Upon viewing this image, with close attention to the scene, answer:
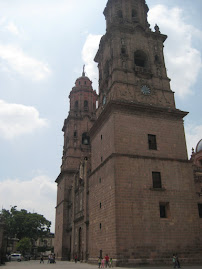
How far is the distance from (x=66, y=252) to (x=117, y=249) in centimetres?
2606

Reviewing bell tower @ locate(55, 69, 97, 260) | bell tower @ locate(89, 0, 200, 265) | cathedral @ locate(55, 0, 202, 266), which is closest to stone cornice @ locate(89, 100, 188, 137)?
bell tower @ locate(89, 0, 200, 265)

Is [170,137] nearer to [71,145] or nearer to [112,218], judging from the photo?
[112,218]

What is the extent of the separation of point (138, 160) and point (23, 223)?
40413 millimetres

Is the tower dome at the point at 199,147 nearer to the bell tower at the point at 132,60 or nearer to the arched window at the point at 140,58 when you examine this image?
the bell tower at the point at 132,60

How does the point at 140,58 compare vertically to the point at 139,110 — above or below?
above

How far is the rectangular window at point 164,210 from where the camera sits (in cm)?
2525

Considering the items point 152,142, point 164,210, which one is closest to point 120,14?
point 152,142

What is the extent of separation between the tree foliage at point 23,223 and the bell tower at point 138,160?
32750 millimetres

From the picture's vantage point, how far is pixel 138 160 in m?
26.4

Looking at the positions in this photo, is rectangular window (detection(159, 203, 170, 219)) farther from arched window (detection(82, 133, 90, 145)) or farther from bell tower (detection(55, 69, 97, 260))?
arched window (detection(82, 133, 90, 145))

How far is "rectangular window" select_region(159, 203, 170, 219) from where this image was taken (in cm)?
2525

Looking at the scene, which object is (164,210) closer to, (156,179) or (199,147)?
(156,179)

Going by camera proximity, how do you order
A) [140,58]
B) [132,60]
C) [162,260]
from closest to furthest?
[162,260] → [132,60] → [140,58]

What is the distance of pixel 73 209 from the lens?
143 ft
